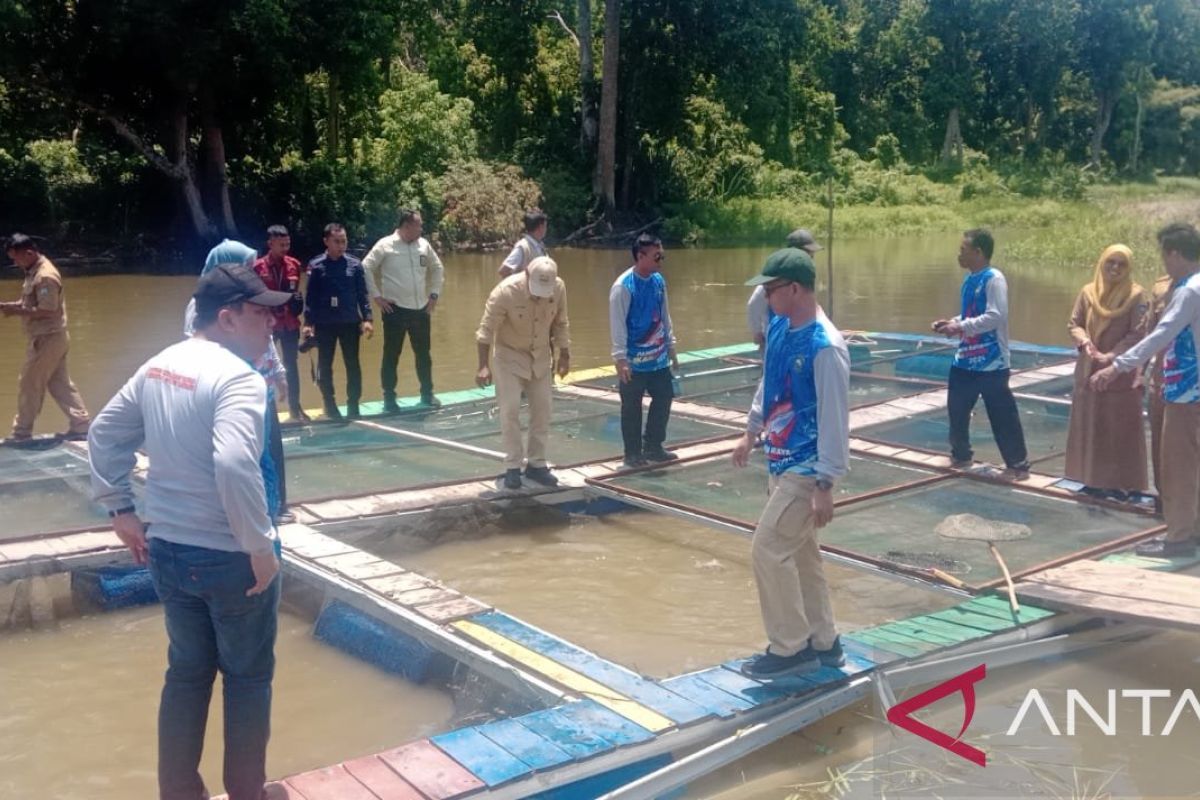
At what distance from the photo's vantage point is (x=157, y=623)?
227 inches

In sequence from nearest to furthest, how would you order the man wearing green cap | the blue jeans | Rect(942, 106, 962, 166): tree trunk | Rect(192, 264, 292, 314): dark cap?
the blue jeans → Rect(192, 264, 292, 314): dark cap → the man wearing green cap → Rect(942, 106, 962, 166): tree trunk

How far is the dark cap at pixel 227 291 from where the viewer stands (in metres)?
3.36

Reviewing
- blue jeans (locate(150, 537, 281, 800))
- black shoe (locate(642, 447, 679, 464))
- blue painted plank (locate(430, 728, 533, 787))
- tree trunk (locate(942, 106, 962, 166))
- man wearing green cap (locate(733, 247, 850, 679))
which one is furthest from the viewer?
tree trunk (locate(942, 106, 962, 166))

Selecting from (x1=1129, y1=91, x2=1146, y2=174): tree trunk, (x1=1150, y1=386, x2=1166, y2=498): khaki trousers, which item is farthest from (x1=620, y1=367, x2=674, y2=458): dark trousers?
(x1=1129, y1=91, x2=1146, y2=174): tree trunk

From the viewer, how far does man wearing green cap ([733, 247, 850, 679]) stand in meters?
4.11

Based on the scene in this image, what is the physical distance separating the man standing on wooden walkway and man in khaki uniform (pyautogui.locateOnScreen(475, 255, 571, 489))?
3145mm

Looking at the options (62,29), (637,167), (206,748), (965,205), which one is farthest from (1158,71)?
(206,748)

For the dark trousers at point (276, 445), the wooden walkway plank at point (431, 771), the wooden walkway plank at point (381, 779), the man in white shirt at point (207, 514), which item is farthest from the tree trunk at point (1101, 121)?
the man in white shirt at point (207, 514)

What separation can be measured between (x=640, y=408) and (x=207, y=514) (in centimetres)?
466

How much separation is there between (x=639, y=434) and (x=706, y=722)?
12.0ft

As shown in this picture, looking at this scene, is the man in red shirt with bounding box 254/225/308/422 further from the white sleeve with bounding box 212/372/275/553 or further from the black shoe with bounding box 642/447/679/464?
the white sleeve with bounding box 212/372/275/553

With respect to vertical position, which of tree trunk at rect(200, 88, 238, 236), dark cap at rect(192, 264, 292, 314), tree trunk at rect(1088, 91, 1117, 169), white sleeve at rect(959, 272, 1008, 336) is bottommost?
white sleeve at rect(959, 272, 1008, 336)

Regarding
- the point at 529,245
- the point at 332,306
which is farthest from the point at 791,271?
the point at 332,306

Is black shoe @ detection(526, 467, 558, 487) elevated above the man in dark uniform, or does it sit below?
below
